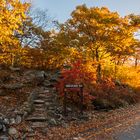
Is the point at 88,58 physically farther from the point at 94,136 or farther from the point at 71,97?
the point at 94,136

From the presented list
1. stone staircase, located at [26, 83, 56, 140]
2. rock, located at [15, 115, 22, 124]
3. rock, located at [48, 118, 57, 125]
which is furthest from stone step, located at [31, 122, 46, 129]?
rock, located at [15, 115, 22, 124]

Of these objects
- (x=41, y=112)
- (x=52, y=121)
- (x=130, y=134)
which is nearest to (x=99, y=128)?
(x=130, y=134)

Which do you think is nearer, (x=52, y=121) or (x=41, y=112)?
(x=52, y=121)

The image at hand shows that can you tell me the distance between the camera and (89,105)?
16.9 m

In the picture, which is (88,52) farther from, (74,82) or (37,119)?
(37,119)


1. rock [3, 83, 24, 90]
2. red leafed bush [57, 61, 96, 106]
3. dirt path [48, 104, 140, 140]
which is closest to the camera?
dirt path [48, 104, 140, 140]

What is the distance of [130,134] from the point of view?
1238 centimetres

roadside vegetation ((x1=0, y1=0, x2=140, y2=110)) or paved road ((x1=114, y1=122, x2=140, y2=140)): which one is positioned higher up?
roadside vegetation ((x1=0, y1=0, x2=140, y2=110))

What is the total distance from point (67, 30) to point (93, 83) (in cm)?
604

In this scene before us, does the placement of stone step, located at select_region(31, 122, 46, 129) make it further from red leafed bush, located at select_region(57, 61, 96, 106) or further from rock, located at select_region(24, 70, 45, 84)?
rock, located at select_region(24, 70, 45, 84)

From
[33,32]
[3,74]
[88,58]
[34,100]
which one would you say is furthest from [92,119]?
[33,32]

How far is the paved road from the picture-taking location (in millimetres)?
11758

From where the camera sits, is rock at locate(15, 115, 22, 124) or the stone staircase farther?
rock at locate(15, 115, 22, 124)

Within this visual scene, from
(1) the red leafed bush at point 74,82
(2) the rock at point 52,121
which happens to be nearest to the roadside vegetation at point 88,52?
(1) the red leafed bush at point 74,82
